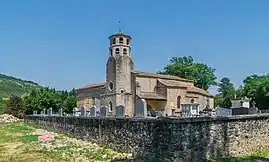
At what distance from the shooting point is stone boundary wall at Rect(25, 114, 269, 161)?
1208 centimetres

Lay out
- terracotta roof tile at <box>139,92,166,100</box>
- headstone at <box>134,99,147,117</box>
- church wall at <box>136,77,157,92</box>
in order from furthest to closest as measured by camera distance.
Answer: church wall at <box>136,77,157,92</box> < terracotta roof tile at <box>139,92,166,100</box> < headstone at <box>134,99,147,117</box>

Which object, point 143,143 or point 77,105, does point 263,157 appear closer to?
point 143,143

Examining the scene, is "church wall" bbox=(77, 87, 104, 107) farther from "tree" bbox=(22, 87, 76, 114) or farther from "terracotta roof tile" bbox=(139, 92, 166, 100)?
"terracotta roof tile" bbox=(139, 92, 166, 100)

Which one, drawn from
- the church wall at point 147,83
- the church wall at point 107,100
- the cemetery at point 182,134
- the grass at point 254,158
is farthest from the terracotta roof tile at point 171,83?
the grass at point 254,158

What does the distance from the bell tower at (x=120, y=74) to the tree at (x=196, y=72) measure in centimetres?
2518

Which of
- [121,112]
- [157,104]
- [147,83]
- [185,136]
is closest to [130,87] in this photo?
[147,83]

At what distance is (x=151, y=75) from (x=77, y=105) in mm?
18453

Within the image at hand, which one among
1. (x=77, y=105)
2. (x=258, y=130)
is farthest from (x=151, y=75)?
(x=258, y=130)

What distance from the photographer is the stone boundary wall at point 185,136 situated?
476 inches

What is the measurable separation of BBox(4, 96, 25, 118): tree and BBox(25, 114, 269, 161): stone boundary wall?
45.6 m

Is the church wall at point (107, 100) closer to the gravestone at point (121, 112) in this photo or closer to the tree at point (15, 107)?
the tree at point (15, 107)

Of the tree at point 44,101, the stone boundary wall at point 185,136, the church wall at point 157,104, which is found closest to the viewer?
the stone boundary wall at point 185,136

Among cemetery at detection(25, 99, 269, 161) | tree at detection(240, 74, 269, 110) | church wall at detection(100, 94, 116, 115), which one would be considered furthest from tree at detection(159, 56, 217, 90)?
cemetery at detection(25, 99, 269, 161)

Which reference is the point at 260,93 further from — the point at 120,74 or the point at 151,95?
the point at 120,74
